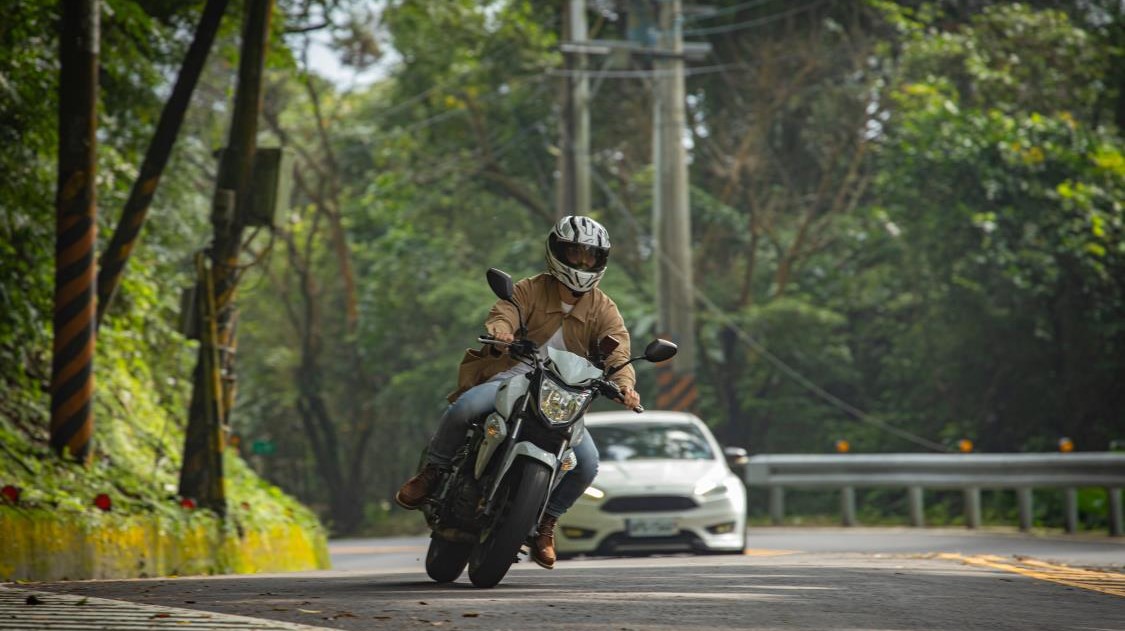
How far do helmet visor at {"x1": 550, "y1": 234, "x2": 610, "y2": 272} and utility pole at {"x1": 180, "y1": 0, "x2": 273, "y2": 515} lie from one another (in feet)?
21.3

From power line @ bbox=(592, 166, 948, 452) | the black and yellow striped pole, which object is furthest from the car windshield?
power line @ bbox=(592, 166, 948, 452)

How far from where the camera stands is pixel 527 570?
12.4 metres

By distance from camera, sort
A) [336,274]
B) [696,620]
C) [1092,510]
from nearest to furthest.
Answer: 1. [696,620]
2. [1092,510]
3. [336,274]

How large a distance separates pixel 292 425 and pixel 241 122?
31.3 meters

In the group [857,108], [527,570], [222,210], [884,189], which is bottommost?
[527,570]

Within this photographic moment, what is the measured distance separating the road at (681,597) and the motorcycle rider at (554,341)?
1.70ft

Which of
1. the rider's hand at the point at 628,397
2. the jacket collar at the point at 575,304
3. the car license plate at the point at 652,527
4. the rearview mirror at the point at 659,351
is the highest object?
the jacket collar at the point at 575,304

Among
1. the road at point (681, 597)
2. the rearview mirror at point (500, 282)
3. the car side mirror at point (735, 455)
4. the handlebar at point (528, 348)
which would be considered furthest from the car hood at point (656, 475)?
the rearview mirror at point (500, 282)

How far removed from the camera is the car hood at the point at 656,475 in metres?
15.6

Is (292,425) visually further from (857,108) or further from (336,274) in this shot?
(857,108)

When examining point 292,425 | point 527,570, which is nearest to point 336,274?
point 292,425

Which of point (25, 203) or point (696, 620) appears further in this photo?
point (25, 203)

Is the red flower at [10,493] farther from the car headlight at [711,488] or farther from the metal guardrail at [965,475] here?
the metal guardrail at [965,475]

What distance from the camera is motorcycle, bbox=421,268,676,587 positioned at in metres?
8.98
